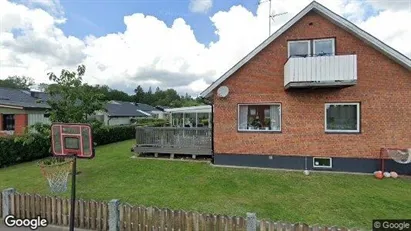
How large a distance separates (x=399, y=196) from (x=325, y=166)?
3.76 meters

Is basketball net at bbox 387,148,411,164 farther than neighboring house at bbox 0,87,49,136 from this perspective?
No

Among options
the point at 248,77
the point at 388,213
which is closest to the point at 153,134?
the point at 248,77

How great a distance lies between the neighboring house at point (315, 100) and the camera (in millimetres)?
12039

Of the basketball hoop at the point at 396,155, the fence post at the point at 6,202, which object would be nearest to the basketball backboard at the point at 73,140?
the fence post at the point at 6,202

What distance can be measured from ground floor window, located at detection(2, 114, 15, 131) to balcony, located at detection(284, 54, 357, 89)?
71.8 feet

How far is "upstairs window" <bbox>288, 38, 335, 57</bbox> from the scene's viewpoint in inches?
507

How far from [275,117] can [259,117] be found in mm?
772

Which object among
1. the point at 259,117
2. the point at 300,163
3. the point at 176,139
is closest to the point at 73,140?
the point at 259,117

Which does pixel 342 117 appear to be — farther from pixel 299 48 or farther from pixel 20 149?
pixel 20 149

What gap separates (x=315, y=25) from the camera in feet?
42.6

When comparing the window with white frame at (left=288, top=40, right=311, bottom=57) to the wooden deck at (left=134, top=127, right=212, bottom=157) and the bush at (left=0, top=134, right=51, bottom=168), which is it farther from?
the bush at (left=0, top=134, right=51, bottom=168)

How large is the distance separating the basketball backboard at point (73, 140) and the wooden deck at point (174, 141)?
388 inches

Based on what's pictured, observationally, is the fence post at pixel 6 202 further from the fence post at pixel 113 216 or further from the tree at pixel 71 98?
the tree at pixel 71 98

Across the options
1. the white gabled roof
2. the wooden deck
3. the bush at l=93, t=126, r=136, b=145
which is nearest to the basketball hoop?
the white gabled roof
